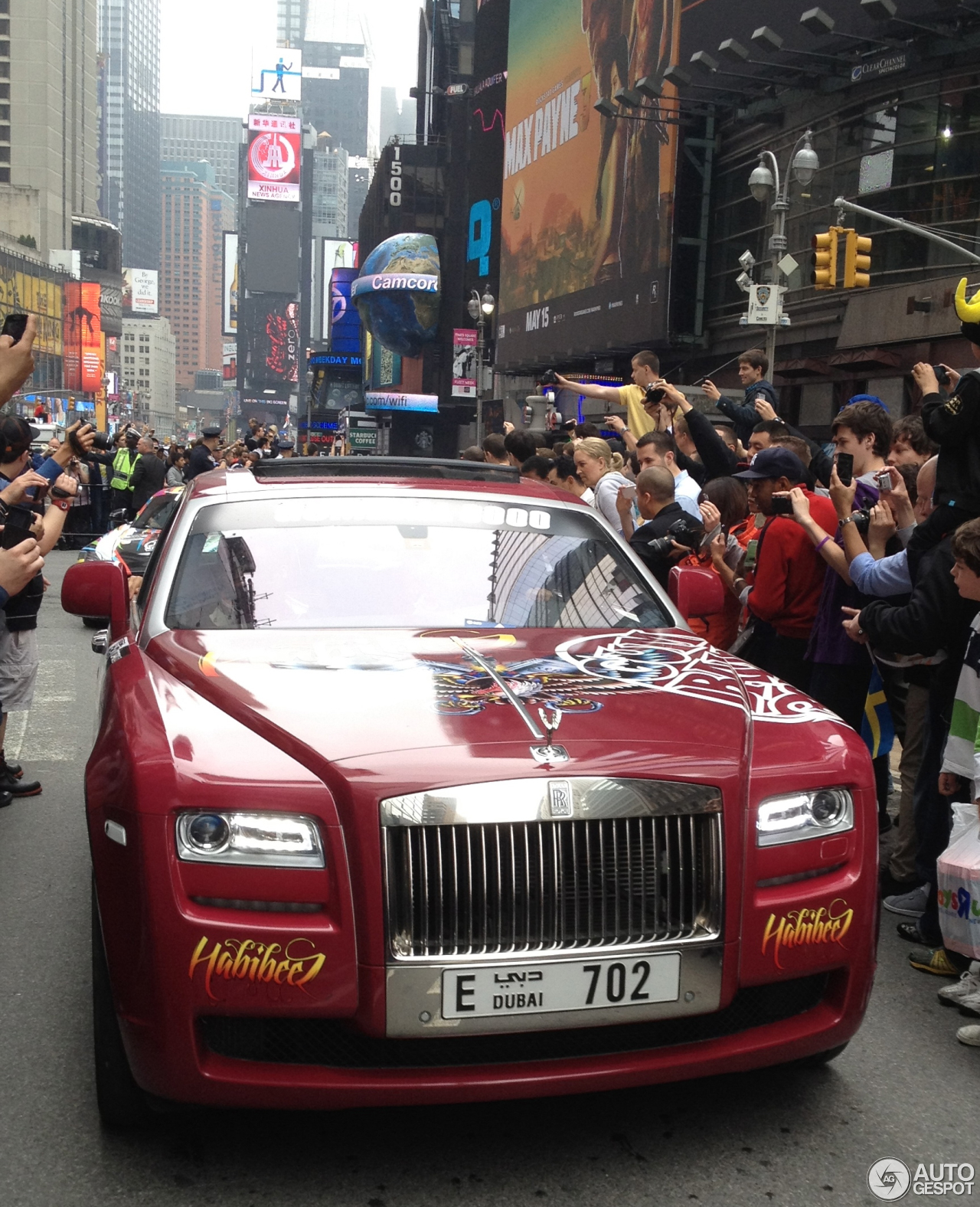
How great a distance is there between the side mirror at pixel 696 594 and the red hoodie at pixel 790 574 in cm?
140

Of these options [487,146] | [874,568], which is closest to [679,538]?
[874,568]

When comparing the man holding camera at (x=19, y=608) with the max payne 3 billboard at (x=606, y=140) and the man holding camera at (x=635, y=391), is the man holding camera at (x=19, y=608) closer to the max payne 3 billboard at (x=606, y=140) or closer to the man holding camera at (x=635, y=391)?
the man holding camera at (x=635, y=391)

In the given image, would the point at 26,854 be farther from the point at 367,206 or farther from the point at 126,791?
the point at 367,206

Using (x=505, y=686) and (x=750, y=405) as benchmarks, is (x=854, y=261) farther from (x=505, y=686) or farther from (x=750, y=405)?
(x=505, y=686)

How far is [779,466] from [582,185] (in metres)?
42.7

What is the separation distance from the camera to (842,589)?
587cm

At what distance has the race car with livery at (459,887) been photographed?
294cm

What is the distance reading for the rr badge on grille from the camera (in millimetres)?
2986

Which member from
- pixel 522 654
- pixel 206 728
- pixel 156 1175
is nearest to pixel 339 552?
pixel 522 654

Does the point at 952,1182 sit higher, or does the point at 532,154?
the point at 532,154

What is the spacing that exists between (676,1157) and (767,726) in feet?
3.52

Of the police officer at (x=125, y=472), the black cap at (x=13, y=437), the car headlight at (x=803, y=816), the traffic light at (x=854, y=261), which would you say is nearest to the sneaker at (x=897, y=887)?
the car headlight at (x=803, y=816)

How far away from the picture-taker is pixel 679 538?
630cm

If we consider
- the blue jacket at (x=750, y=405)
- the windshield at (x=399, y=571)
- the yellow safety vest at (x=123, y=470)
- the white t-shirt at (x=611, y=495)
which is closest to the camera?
the windshield at (x=399, y=571)
